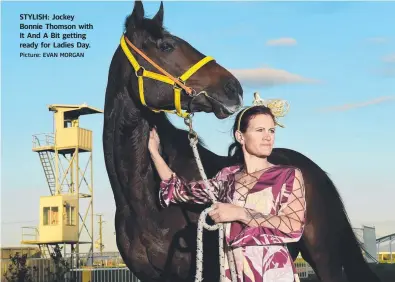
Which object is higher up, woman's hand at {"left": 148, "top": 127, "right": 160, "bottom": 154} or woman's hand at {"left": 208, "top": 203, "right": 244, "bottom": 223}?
woman's hand at {"left": 148, "top": 127, "right": 160, "bottom": 154}

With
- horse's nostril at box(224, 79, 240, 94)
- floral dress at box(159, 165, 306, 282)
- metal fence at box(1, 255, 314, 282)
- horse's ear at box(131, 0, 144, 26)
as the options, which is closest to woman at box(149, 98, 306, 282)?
floral dress at box(159, 165, 306, 282)

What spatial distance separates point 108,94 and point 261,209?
6.53 ft

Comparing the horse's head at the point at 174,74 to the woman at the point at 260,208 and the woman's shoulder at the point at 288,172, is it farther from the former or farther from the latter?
the woman's shoulder at the point at 288,172

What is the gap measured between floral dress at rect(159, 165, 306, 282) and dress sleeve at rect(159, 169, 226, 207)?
30 centimetres

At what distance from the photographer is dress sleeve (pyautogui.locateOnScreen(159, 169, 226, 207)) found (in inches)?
147

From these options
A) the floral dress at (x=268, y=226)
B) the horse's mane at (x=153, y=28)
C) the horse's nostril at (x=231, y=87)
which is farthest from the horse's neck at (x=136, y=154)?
the floral dress at (x=268, y=226)

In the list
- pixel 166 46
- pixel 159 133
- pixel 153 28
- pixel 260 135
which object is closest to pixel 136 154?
pixel 159 133

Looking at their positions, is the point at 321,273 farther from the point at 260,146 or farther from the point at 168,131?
the point at 260,146

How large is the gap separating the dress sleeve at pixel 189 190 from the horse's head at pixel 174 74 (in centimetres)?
57

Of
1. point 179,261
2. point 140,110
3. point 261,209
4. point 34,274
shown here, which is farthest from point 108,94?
point 34,274

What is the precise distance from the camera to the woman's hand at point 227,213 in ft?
10.3

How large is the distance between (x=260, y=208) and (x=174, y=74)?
159 cm

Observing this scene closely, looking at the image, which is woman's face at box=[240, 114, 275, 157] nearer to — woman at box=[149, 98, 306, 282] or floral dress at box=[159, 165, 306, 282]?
woman at box=[149, 98, 306, 282]

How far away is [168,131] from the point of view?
497 cm
